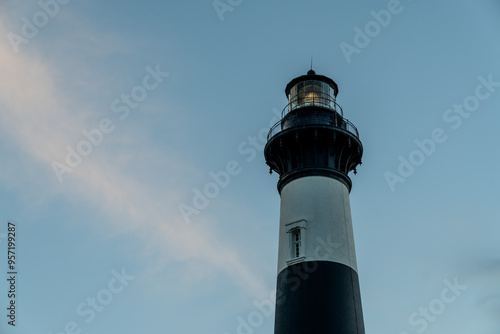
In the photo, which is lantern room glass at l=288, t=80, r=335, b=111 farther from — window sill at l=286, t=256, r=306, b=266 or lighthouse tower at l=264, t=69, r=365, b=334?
window sill at l=286, t=256, r=306, b=266

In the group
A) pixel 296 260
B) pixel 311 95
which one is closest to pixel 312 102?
pixel 311 95

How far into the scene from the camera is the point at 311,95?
27.1 m

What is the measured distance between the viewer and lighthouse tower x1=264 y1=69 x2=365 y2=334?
69.7ft

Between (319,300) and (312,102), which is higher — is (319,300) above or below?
below

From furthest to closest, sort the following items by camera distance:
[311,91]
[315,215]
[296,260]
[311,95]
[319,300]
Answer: [311,91] < [311,95] < [315,215] < [296,260] < [319,300]

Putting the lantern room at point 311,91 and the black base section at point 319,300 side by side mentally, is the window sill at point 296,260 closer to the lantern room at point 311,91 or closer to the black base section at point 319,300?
the black base section at point 319,300

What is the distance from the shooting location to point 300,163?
963 inches

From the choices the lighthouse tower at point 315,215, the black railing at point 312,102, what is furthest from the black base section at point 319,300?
the black railing at point 312,102

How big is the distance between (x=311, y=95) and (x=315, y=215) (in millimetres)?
6647

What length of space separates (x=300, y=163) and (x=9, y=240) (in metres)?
12.0

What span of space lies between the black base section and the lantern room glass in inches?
320

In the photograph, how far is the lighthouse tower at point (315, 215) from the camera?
21250mm

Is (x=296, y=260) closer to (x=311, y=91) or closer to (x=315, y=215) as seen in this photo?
(x=315, y=215)

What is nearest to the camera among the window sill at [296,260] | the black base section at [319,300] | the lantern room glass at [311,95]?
the black base section at [319,300]
